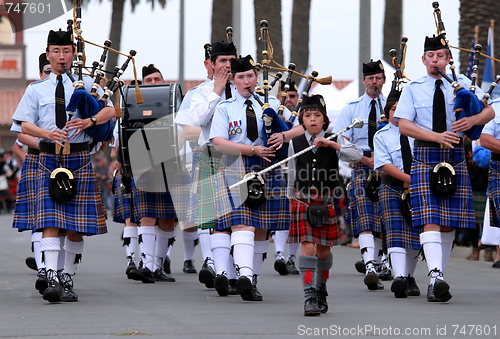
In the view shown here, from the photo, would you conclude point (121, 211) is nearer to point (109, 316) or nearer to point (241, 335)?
point (109, 316)

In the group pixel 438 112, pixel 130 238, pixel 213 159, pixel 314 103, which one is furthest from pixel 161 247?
pixel 438 112

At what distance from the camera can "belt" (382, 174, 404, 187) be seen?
312 inches

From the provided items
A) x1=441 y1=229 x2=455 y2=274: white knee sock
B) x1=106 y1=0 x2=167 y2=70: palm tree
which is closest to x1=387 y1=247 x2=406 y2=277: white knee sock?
x1=441 y1=229 x2=455 y2=274: white knee sock

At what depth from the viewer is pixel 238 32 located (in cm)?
1617

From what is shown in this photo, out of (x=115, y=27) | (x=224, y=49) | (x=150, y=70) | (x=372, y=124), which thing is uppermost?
(x=115, y=27)

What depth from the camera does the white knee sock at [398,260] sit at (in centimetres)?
764

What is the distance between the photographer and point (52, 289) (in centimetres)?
689

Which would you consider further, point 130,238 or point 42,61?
point 130,238

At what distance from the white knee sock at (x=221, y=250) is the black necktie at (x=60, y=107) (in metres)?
1.48

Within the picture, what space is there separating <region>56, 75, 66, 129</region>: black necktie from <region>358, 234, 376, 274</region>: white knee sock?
9.81ft

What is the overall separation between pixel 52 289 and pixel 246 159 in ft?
5.62

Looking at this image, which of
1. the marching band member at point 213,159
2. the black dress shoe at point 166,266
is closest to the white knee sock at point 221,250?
the marching band member at point 213,159

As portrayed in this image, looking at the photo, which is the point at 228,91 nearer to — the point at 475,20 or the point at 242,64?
the point at 242,64

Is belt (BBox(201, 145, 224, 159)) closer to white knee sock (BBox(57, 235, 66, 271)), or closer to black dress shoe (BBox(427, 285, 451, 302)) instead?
white knee sock (BBox(57, 235, 66, 271))
